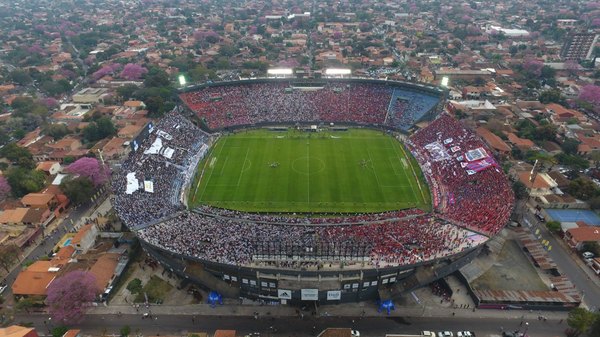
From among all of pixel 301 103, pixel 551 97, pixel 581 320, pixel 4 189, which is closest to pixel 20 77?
pixel 4 189

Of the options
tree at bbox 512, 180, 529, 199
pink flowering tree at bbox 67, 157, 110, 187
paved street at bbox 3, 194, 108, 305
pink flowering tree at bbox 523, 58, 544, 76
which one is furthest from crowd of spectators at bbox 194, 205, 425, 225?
pink flowering tree at bbox 523, 58, 544, 76

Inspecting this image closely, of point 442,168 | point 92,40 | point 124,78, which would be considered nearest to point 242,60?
point 124,78

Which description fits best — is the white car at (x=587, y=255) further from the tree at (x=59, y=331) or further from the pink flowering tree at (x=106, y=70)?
the pink flowering tree at (x=106, y=70)

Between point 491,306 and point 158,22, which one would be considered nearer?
point 491,306

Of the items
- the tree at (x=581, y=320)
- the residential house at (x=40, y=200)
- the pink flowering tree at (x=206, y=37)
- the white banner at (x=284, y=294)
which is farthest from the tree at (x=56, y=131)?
the tree at (x=581, y=320)

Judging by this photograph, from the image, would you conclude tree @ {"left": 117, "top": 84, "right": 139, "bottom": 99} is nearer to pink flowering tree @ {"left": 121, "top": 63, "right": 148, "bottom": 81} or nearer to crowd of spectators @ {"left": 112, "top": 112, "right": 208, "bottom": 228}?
pink flowering tree @ {"left": 121, "top": 63, "right": 148, "bottom": 81}

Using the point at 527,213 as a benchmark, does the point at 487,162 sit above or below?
above

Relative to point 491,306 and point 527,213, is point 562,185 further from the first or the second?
point 491,306
